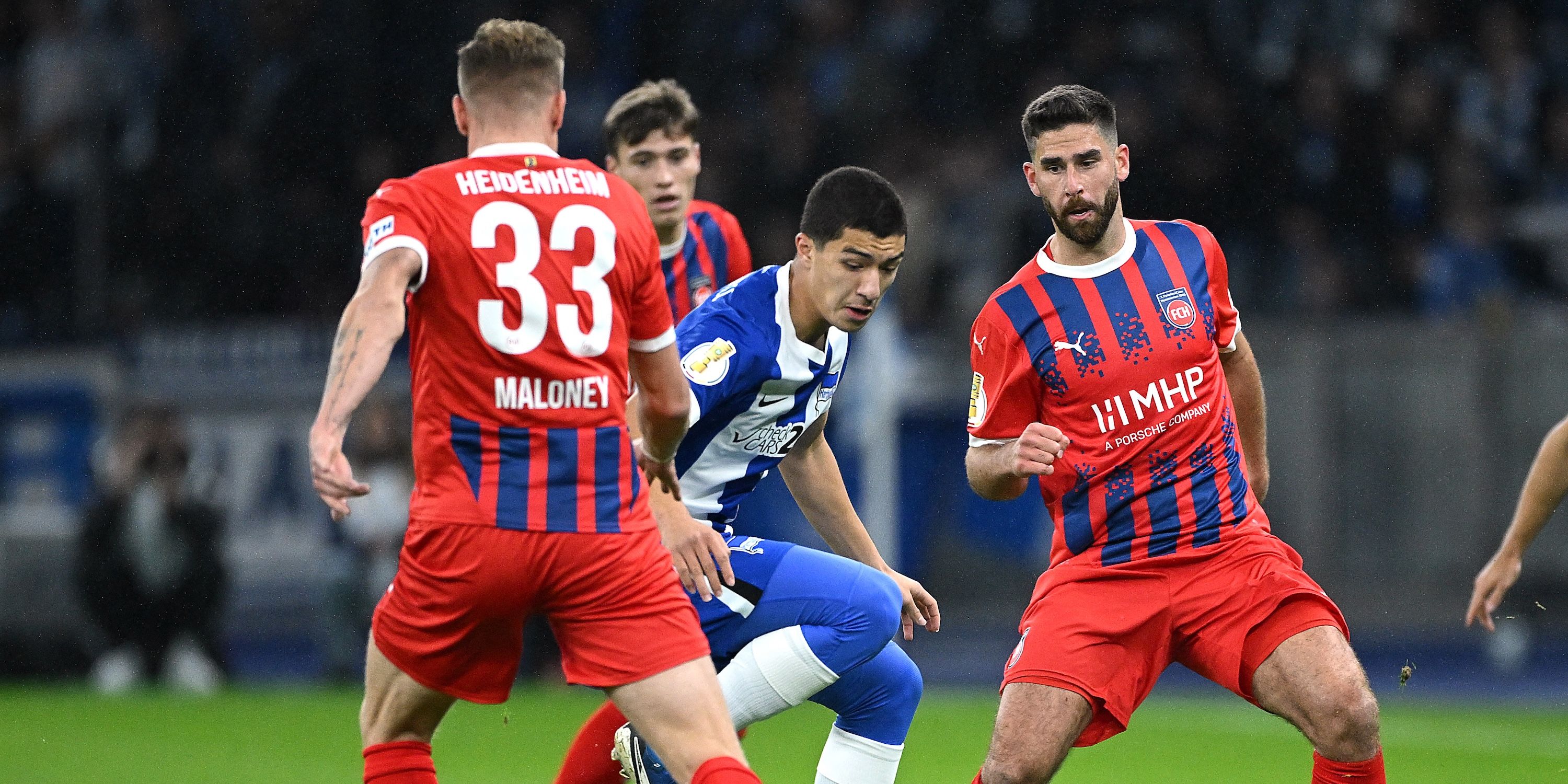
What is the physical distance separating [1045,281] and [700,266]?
2145 mm

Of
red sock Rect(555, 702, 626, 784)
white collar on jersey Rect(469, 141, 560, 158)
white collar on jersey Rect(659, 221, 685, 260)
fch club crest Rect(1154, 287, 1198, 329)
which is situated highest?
white collar on jersey Rect(469, 141, 560, 158)

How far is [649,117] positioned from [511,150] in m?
2.52

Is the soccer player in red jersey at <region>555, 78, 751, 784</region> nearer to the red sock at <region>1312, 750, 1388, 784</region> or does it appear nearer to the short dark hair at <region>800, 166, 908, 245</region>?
the short dark hair at <region>800, 166, 908, 245</region>

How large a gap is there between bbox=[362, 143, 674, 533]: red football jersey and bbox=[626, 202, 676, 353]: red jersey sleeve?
60mm

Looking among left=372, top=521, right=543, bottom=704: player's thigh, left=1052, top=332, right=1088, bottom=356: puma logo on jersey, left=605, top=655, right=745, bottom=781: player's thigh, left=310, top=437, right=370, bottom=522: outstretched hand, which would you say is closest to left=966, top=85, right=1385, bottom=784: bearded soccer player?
left=1052, top=332, right=1088, bottom=356: puma logo on jersey

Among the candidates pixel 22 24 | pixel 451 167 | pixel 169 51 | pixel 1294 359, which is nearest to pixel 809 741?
pixel 1294 359

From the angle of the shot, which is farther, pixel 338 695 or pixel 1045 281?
pixel 338 695

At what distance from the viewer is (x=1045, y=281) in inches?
186

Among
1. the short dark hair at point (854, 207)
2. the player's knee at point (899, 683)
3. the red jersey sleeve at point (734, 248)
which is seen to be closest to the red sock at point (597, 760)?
the player's knee at point (899, 683)

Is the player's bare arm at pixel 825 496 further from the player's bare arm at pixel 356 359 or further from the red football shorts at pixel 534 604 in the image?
the player's bare arm at pixel 356 359

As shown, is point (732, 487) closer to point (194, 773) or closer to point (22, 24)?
point (194, 773)

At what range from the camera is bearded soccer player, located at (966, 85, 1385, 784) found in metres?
4.39

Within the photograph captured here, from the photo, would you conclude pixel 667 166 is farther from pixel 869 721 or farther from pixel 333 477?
pixel 333 477

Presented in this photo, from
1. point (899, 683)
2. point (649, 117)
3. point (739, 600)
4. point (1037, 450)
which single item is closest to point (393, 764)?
point (739, 600)
